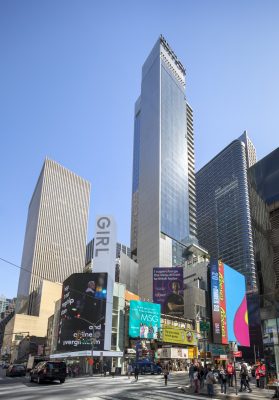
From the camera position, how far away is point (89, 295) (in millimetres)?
67000

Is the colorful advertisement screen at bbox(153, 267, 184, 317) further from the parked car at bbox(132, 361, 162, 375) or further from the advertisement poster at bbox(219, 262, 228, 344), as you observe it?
the parked car at bbox(132, 361, 162, 375)

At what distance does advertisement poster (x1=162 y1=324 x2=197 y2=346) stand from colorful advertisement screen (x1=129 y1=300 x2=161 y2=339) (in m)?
2.66

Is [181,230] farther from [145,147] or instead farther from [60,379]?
[60,379]

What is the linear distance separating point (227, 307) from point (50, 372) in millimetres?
71591

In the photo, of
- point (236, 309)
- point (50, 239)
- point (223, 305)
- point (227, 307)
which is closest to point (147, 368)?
point (223, 305)

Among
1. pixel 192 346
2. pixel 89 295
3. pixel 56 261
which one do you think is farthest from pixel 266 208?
pixel 56 261

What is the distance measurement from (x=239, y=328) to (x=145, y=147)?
8661 cm

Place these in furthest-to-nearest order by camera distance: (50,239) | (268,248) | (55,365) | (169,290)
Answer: (50,239) < (169,290) < (55,365) < (268,248)

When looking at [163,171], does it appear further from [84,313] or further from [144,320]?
[84,313]

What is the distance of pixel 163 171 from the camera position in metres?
146

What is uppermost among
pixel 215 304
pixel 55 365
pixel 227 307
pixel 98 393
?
pixel 215 304

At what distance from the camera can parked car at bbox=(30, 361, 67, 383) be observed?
3021 centimetres

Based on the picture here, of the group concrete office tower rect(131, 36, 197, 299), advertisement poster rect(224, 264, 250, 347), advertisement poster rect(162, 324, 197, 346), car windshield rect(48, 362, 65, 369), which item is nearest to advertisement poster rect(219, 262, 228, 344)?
advertisement poster rect(224, 264, 250, 347)

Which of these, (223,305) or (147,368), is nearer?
(147,368)
